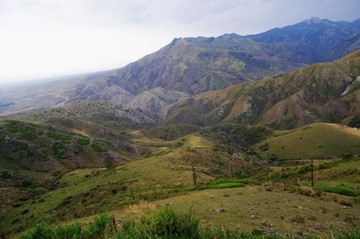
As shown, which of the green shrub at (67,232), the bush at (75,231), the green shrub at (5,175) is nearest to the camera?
the green shrub at (67,232)

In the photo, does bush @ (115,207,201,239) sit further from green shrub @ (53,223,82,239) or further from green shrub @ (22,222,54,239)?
green shrub @ (22,222,54,239)

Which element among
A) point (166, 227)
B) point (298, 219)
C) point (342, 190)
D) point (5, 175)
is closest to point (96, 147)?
point (5, 175)

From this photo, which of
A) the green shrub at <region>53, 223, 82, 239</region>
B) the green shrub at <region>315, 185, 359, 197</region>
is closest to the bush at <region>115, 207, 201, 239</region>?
the green shrub at <region>53, 223, 82, 239</region>

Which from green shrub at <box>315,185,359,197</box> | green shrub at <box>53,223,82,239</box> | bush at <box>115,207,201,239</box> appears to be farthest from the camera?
green shrub at <box>315,185,359,197</box>

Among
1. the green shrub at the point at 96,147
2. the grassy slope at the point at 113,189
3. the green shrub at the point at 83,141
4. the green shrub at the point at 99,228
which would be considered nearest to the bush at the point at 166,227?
the green shrub at the point at 99,228

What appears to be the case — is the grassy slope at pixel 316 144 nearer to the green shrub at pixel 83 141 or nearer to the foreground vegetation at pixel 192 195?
the foreground vegetation at pixel 192 195

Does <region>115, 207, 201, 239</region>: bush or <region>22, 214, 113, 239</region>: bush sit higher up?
<region>115, 207, 201, 239</region>: bush

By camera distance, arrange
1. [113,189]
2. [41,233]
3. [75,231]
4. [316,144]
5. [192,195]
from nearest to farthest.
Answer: [75,231]
[41,233]
[192,195]
[113,189]
[316,144]

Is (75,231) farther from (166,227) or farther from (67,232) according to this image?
(166,227)

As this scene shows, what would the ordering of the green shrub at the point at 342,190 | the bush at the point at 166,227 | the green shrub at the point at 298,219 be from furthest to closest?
the green shrub at the point at 342,190
the green shrub at the point at 298,219
the bush at the point at 166,227

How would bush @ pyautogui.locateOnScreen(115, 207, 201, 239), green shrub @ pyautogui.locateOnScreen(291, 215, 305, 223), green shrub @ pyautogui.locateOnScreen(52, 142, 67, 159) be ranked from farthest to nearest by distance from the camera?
green shrub @ pyautogui.locateOnScreen(52, 142, 67, 159) < green shrub @ pyautogui.locateOnScreen(291, 215, 305, 223) < bush @ pyautogui.locateOnScreen(115, 207, 201, 239)

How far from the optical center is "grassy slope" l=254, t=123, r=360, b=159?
115 metres

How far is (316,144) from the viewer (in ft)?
406

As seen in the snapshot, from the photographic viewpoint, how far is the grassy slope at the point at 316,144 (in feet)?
379
